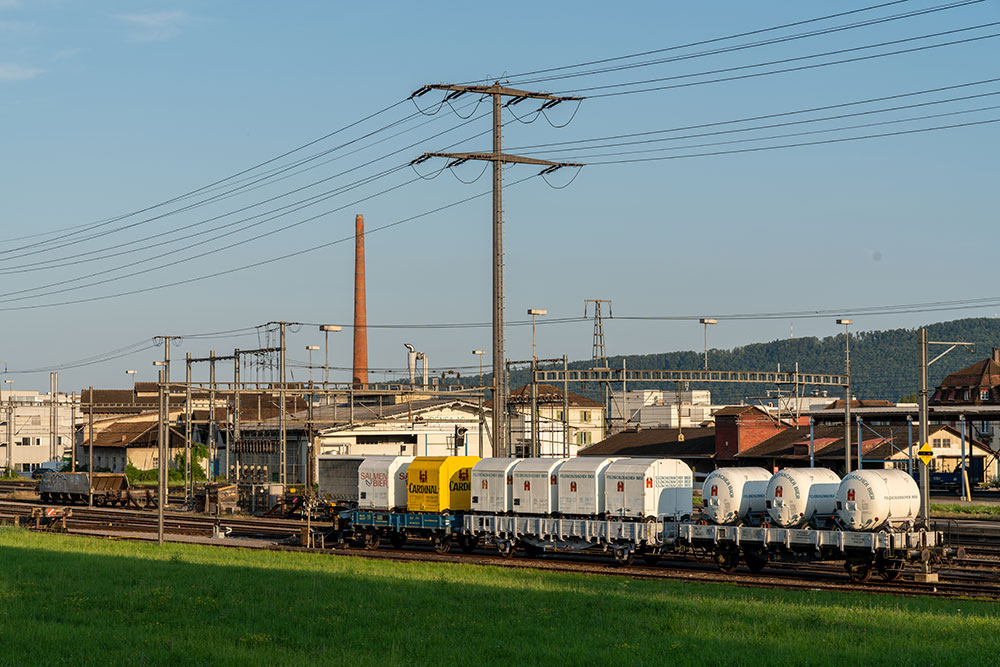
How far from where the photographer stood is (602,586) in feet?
97.3

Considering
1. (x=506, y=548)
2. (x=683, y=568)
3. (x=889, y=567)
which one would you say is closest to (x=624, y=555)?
(x=683, y=568)

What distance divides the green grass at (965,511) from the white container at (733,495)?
2564cm

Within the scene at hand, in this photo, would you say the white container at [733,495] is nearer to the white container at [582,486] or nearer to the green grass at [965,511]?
the white container at [582,486]

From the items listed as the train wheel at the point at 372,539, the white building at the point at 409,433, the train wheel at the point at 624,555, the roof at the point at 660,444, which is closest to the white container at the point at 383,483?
the train wheel at the point at 372,539

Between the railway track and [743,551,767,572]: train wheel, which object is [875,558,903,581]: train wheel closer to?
the railway track

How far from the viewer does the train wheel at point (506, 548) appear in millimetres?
38750

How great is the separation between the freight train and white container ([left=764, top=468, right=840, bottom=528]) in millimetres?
36

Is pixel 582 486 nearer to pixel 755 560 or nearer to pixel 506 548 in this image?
pixel 506 548

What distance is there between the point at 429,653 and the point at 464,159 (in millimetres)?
27979

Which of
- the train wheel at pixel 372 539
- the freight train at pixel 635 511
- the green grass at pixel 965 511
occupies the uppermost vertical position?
→ the freight train at pixel 635 511

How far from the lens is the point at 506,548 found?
128 ft

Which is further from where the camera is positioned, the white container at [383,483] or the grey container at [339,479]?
the grey container at [339,479]

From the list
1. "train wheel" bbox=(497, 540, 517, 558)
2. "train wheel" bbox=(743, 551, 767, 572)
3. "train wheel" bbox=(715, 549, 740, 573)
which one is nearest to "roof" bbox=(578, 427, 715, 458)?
"train wheel" bbox=(497, 540, 517, 558)

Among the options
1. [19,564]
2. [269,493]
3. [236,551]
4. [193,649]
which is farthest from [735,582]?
[269,493]
